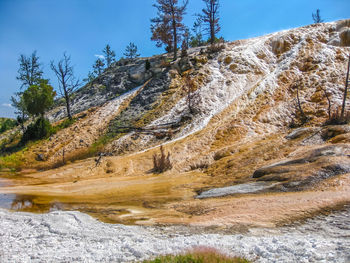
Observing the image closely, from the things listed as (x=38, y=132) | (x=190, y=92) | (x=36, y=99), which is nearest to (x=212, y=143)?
(x=190, y=92)

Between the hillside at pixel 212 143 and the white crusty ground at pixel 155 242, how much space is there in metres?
0.59

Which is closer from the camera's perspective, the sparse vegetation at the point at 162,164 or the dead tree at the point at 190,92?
the sparse vegetation at the point at 162,164

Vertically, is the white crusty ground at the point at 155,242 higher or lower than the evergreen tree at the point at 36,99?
lower

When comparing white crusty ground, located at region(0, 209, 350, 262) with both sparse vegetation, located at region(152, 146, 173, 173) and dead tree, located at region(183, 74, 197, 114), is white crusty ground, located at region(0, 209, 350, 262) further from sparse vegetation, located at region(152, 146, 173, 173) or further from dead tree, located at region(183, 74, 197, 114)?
dead tree, located at region(183, 74, 197, 114)

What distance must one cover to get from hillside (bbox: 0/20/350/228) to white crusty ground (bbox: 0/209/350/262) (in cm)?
59

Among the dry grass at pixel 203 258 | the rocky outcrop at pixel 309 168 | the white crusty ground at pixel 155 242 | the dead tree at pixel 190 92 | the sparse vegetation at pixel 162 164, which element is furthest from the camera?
the dead tree at pixel 190 92

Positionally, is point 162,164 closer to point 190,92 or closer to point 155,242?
point 155,242

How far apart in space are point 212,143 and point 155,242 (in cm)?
1106

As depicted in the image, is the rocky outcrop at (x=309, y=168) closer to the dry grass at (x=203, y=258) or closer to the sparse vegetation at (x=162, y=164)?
the dry grass at (x=203, y=258)

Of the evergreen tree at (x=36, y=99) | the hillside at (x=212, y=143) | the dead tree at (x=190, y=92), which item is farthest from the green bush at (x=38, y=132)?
the dead tree at (x=190, y=92)

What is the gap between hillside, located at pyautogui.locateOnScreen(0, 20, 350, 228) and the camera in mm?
7027

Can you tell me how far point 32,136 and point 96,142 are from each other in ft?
24.8

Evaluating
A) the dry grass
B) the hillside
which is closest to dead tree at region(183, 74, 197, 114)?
the hillside

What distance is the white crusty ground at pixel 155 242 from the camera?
406cm
